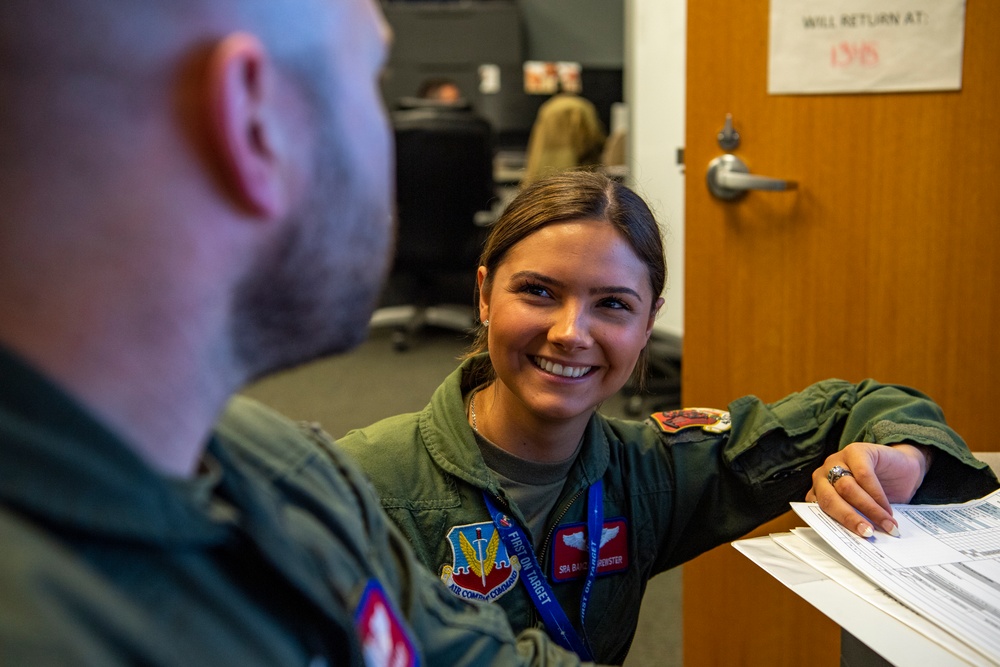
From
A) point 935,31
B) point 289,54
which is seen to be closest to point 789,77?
point 935,31

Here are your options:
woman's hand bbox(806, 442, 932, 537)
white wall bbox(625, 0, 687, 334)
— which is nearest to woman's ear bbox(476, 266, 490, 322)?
woman's hand bbox(806, 442, 932, 537)

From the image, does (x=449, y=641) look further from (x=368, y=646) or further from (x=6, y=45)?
(x=6, y=45)

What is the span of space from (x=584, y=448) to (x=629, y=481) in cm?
8

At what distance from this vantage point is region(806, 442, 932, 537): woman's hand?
0.88m

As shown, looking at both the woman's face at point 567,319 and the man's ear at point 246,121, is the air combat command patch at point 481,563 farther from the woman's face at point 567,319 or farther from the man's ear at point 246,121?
the man's ear at point 246,121

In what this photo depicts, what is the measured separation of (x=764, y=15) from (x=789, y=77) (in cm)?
11

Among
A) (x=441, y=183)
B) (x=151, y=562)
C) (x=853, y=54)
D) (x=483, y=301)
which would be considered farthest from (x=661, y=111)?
(x=151, y=562)

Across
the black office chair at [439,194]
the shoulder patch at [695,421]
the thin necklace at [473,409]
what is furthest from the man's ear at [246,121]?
the black office chair at [439,194]

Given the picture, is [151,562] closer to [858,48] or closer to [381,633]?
[381,633]

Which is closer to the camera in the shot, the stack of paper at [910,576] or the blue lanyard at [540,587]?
the stack of paper at [910,576]

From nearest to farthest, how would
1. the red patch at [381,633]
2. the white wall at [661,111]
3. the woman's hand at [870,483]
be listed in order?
the red patch at [381,633], the woman's hand at [870,483], the white wall at [661,111]

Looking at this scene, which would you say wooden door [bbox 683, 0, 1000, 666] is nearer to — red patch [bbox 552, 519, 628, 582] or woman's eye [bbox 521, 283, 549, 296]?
red patch [bbox 552, 519, 628, 582]

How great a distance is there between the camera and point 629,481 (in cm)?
117

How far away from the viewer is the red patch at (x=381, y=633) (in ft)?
1.72
